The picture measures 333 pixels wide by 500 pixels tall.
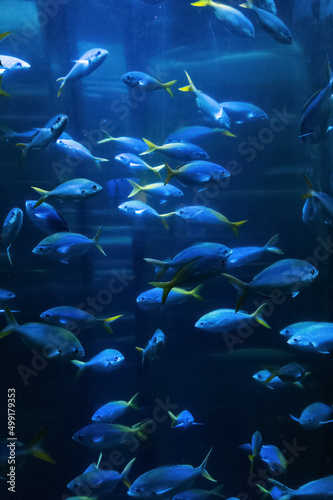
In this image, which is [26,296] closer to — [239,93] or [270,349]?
[270,349]

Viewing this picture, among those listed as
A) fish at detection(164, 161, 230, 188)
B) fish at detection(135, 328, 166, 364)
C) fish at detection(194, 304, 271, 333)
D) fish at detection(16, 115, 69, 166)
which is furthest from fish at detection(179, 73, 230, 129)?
fish at detection(135, 328, 166, 364)

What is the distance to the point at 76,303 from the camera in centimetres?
294

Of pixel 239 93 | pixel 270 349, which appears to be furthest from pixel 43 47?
pixel 270 349

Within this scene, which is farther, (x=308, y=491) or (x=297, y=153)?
(x=297, y=153)

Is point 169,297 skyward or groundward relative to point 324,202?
groundward

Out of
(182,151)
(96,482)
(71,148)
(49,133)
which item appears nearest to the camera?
(49,133)

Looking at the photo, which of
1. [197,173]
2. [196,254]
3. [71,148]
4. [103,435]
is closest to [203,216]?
[197,173]

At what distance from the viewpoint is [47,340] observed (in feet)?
6.40

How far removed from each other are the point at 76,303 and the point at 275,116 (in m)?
2.37

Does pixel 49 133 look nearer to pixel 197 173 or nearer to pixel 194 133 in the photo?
pixel 197 173

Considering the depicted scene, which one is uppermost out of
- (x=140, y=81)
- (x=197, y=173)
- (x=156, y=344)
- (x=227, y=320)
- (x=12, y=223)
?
(x=140, y=81)

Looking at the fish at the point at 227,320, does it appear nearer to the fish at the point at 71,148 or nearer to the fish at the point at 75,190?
the fish at the point at 75,190

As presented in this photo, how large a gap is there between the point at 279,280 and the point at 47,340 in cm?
133

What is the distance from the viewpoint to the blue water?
2.82 m
